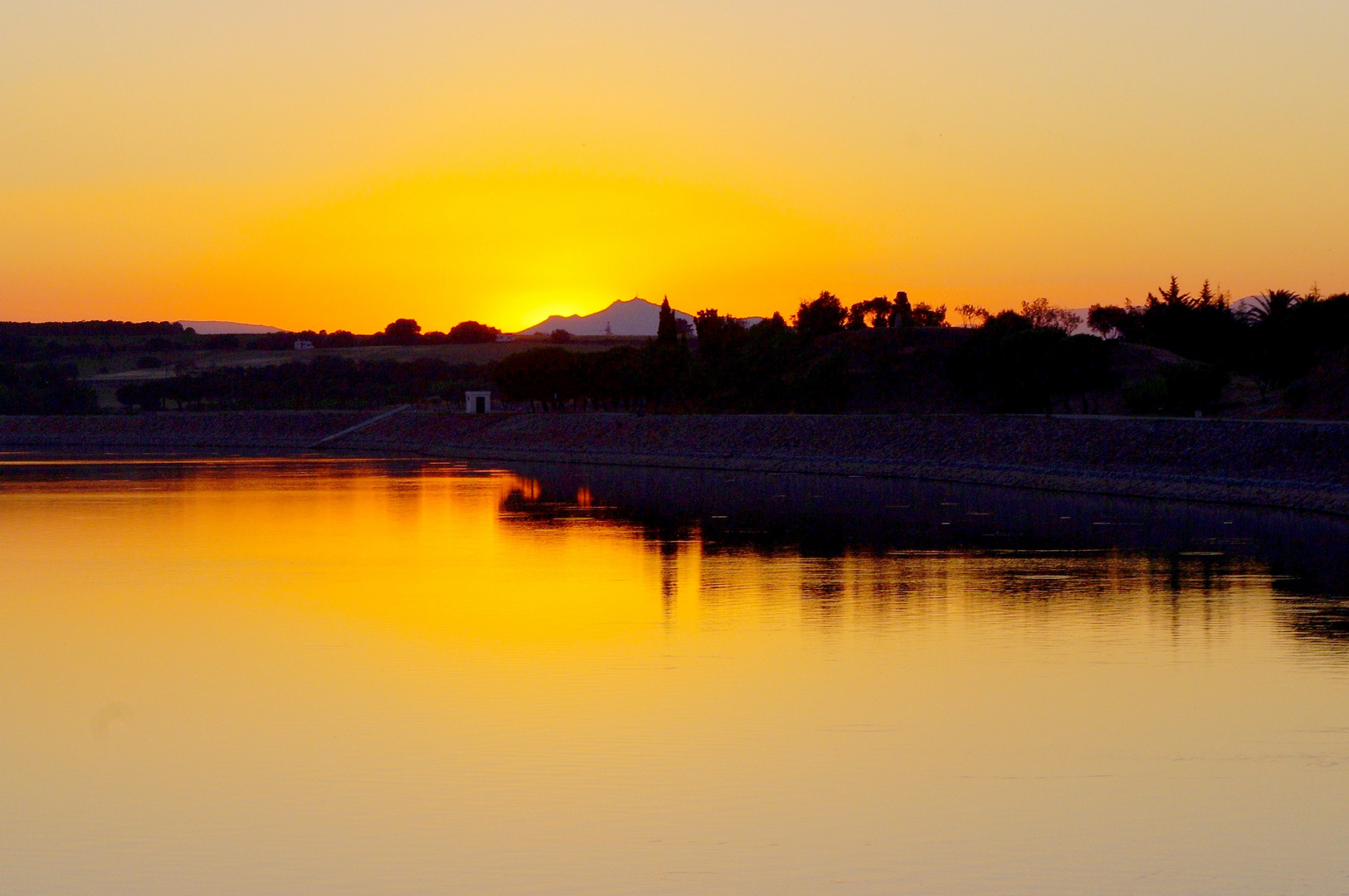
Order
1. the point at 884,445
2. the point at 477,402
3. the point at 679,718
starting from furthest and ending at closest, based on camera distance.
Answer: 1. the point at 477,402
2. the point at 884,445
3. the point at 679,718

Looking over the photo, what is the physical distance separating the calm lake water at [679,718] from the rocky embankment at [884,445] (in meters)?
13.1

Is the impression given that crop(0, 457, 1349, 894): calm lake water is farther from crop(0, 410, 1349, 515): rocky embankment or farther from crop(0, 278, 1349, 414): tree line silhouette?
crop(0, 278, 1349, 414): tree line silhouette

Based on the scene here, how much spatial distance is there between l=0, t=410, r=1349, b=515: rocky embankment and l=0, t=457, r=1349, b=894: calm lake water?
13086mm

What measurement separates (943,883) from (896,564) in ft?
65.8

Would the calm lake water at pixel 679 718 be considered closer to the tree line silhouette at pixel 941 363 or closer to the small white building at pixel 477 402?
the tree line silhouette at pixel 941 363

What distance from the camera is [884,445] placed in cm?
7119

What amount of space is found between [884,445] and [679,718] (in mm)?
55340

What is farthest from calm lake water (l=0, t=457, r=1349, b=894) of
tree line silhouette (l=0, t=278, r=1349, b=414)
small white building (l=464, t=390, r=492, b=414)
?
small white building (l=464, t=390, r=492, b=414)

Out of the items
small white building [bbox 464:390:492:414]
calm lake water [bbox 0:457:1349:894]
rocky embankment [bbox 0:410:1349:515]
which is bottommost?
calm lake water [bbox 0:457:1349:894]

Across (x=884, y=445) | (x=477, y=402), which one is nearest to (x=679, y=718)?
(x=884, y=445)

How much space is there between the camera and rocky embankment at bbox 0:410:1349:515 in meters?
47.9

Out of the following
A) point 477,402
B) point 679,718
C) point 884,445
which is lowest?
point 679,718

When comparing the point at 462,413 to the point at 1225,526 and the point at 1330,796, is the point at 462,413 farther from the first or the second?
the point at 1330,796

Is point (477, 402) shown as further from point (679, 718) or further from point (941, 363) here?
point (679, 718)
